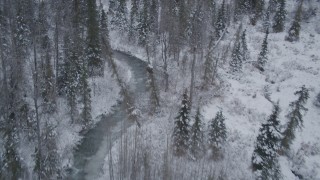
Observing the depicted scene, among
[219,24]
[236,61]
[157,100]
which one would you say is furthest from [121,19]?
[157,100]

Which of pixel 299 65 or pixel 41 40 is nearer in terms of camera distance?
pixel 41 40

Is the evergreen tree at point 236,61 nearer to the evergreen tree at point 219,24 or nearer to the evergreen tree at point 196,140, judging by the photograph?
the evergreen tree at point 219,24

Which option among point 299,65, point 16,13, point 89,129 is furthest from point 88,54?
point 299,65

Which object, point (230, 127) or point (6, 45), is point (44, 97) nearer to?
point (6, 45)

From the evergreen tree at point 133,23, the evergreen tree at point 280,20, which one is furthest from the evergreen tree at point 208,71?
the evergreen tree at point 133,23

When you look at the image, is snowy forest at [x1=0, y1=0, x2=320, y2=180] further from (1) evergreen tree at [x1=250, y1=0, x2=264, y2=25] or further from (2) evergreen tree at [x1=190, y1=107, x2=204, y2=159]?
(1) evergreen tree at [x1=250, y1=0, x2=264, y2=25]
